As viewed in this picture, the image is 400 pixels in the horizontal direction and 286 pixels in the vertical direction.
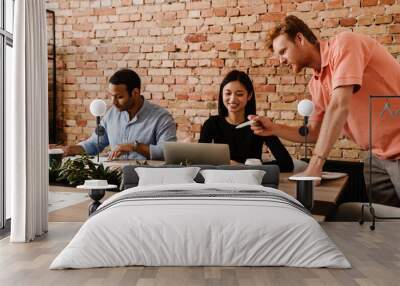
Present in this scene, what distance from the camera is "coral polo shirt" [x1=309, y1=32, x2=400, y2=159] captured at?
400 centimetres

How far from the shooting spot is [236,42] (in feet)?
20.0

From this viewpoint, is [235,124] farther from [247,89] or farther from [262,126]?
[262,126]

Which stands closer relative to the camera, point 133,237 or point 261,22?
point 133,237

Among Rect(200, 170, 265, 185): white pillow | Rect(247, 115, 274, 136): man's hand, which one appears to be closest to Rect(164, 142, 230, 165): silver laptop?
Rect(200, 170, 265, 185): white pillow

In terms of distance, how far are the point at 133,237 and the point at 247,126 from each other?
2.25m

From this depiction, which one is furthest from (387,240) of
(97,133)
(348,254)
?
(97,133)

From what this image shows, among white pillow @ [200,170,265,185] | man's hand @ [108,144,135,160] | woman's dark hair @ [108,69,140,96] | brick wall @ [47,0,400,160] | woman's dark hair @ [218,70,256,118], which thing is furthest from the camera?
brick wall @ [47,0,400,160]

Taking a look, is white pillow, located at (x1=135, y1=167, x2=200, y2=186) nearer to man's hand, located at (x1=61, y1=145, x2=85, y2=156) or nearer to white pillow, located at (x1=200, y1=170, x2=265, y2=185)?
white pillow, located at (x1=200, y1=170, x2=265, y2=185)

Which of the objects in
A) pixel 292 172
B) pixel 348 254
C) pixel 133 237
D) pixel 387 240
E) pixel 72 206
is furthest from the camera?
pixel 292 172

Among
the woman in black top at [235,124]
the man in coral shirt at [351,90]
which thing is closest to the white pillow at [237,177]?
the man in coral shirt at [351,90]

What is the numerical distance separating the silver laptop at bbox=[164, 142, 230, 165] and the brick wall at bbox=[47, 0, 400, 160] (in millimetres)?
1685

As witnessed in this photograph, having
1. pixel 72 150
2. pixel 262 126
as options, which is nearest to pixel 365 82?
pixel 262 126

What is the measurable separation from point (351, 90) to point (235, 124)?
1.26 m

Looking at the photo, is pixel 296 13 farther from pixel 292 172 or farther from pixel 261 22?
pixel 292 172
